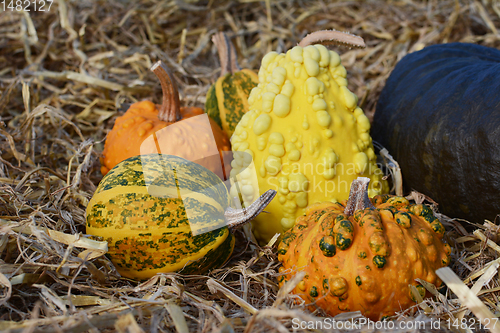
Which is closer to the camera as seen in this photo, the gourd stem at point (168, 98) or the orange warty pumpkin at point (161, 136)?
the orange warty pumpkin at point (161, 136)

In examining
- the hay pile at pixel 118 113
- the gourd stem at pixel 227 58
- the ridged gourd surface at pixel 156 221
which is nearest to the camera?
the hay pile at pixel 118 113

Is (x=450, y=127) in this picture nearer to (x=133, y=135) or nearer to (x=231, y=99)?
(x=231, y=99)

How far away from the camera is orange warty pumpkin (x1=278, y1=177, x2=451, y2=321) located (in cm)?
163

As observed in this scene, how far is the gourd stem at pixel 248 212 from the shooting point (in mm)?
1935

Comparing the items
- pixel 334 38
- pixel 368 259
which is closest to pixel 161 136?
pixel 334 38

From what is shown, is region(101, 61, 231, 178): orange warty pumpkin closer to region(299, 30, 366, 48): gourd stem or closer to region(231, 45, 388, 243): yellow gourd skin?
region(231, 45, 388, 243): yellow gourd skin

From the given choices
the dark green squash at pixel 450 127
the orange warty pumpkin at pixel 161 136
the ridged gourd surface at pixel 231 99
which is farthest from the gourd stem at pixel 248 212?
the dark green squash at pixel 450 127

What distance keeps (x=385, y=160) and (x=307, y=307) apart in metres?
1.29

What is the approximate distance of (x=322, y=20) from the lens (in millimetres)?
4852

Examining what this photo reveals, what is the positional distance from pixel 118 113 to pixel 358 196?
2.54 meters

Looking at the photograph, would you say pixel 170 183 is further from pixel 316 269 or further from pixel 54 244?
pixel 316 269

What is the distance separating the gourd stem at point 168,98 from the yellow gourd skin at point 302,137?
0.66 m

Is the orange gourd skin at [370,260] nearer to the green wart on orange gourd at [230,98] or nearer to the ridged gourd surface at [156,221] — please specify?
the ridged gourd surface at [156,221]

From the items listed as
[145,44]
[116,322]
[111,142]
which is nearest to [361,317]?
[116,322]
